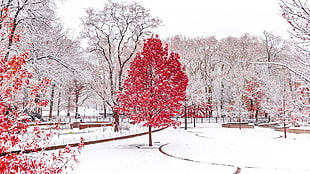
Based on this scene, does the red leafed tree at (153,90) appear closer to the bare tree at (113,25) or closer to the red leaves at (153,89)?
the red leaves at (153,89)

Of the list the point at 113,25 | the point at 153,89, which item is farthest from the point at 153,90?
the point at 113,25

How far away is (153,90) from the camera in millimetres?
14672

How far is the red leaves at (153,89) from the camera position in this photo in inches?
557

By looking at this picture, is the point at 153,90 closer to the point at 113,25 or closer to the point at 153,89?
the point at 153,89

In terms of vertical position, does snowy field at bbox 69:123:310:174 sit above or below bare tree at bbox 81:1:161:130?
below

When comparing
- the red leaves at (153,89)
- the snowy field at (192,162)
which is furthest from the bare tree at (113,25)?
the snowy field at (192,162)

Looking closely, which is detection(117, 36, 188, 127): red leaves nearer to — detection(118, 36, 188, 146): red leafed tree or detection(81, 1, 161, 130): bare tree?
detection(118, 36, 188, 146): red leafed tree

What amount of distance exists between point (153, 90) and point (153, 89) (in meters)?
0.13

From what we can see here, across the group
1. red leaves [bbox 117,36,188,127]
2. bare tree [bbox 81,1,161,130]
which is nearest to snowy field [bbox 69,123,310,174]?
red leaves [bbox 117,36,188,127]

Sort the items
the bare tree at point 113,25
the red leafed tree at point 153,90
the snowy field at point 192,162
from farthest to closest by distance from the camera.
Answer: the bare tree at point 113,25, the red leafed tree at point 153,90, the snowy field at point 192,162

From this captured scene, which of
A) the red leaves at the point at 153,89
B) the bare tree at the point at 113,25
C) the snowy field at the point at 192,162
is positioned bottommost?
the snowy field at the point at 192,162

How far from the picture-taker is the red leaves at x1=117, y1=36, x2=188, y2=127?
1414cm

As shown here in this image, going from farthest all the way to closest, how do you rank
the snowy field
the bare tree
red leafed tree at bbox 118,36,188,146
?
1. the bare tree
2. red leafed tree at bbox 118,36,188,146
3. the snowy field

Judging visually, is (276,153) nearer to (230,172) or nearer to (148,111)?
(230,172)
